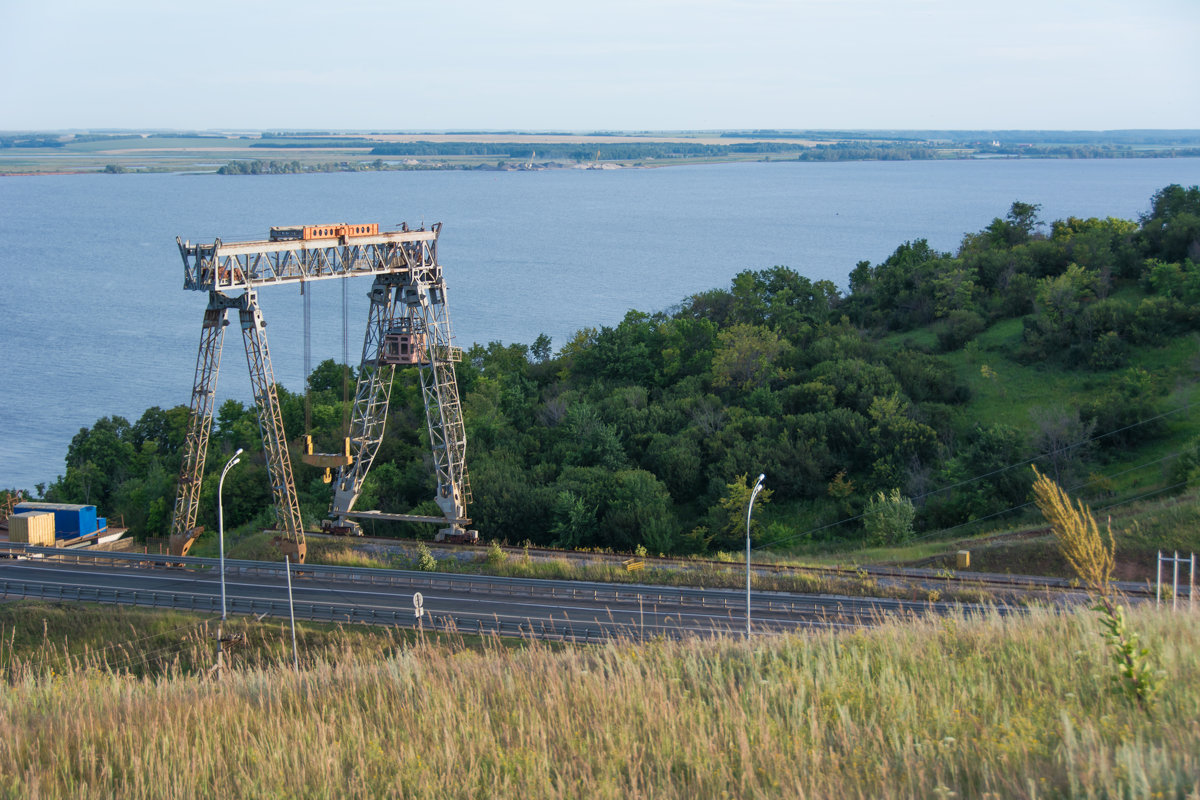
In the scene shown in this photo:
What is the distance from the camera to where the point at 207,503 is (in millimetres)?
49031

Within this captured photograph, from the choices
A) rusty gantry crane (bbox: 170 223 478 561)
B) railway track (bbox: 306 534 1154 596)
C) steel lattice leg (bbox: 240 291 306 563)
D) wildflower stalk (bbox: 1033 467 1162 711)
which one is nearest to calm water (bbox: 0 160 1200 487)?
rusty gantry crane (bbox: 170 223 478 561)

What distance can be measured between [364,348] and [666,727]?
94.5 feet

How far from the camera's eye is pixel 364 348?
113 ft

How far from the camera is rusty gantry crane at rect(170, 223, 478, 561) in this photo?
96.7ft

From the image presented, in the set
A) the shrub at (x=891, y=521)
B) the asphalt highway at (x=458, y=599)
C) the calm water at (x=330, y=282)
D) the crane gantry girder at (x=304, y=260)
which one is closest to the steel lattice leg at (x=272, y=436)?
the crane gantry girder at (x=304, y=260)

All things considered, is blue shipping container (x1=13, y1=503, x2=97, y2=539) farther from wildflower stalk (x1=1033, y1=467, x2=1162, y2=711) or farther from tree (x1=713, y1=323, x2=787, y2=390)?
wildflower stalk (x1=1033, y1=467, x2=1162, y2=711)

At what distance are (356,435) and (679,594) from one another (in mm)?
15046

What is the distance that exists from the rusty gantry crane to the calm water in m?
33.7

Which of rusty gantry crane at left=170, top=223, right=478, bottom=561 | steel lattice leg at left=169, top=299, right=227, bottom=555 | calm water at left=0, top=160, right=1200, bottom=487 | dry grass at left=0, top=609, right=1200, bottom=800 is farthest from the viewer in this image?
calm water at left=0, top=160, right=1200, bottom=487

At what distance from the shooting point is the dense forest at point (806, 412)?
39094 millimetres

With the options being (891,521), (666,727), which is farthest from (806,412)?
(666,727)

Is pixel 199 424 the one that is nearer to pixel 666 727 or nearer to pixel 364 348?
pixel 364 348

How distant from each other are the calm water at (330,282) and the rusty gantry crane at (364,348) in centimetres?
3366

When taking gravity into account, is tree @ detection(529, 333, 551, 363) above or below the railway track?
above
